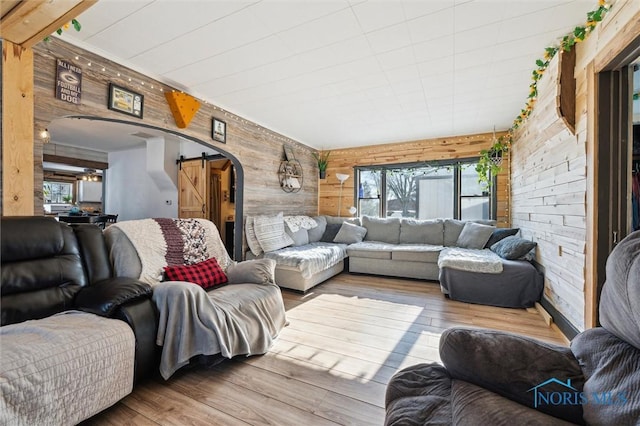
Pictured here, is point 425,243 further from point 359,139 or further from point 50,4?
point 50,4

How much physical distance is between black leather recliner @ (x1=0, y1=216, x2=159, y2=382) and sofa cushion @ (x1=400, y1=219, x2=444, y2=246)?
4092 millimetres

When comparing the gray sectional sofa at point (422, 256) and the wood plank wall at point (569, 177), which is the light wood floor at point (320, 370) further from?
the wood plank wall at point (569, 177)

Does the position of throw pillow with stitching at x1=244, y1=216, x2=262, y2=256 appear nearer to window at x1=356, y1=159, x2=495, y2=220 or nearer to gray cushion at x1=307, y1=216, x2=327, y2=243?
gray cushion at x1=307, y1=216, x2=327, y2=243

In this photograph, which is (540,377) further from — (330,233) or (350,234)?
(330,233)

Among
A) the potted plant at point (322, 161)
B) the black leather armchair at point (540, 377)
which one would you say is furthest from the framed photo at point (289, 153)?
the black leather armchair at point (540, 377)

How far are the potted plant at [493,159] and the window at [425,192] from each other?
399mm

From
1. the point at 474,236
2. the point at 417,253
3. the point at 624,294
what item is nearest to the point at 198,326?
the point at 624,294

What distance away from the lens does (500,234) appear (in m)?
3.94

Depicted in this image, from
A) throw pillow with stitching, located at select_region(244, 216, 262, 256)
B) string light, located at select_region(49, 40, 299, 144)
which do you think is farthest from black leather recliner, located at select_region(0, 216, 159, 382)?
throw pillow with stitching, located at select_region(244, 216, 262, 256)

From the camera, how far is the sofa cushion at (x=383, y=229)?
192 inches

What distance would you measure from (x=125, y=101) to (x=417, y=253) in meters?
4.03

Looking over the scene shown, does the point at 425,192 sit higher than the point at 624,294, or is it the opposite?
the point at 425,192

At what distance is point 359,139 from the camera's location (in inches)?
199

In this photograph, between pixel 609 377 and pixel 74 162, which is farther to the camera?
pixel 74 162
